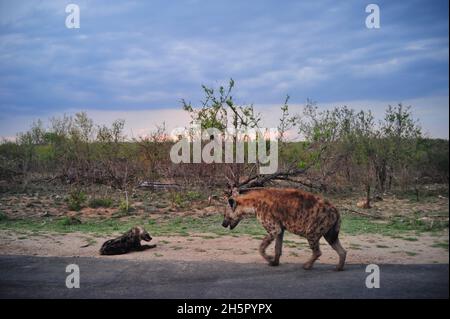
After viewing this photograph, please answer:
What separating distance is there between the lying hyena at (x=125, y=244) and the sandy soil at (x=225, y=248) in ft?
0.73

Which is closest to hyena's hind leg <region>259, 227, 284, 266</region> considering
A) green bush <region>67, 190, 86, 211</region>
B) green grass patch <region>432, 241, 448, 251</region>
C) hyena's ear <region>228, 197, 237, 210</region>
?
hyena's ear <region>228, 197, 237, 210</region>

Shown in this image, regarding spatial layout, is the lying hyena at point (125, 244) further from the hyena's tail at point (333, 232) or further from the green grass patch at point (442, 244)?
the green grass patch at point (442, 244)

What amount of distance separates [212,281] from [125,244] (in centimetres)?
333

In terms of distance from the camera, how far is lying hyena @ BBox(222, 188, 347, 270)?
7.96m

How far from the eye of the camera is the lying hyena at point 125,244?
9703 mm

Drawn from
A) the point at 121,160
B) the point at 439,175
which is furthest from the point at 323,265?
the point at 121,160

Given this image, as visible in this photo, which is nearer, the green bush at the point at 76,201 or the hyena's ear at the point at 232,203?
the hyena's ear at the point at 232,203

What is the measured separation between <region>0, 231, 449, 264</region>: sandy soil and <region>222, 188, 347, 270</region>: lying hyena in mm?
805

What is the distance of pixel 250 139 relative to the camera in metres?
17.7

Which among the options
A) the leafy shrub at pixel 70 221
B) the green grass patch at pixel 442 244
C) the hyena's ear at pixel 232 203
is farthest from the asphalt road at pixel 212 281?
the leafy shrub at pixel 70 221

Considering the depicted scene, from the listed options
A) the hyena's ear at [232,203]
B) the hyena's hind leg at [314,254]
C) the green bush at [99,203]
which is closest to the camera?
the hyena's hind leg at [314,254]

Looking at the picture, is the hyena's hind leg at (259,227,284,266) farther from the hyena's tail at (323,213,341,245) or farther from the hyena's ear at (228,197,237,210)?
the hyena's ear at (228,197,237,210)

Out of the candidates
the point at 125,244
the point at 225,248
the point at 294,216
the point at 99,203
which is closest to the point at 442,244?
the point at 294,216

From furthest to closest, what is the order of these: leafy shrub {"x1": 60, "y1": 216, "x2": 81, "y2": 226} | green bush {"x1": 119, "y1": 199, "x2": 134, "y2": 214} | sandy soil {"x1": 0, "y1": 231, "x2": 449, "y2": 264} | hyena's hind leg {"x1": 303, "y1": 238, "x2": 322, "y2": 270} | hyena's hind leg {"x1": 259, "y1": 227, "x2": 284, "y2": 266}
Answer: green bush {"x1": 119, "y1": 199, "x2": 134, "y2": 214} < leafy shrub {"x1": 60, "y1": 216, "x2": 81, "y2": 226} < sandy soil {"x1": 0, "y1": 231, "x2": 449, "y2": 264} < hyena's hind leg {"x1": 259, "y1": 227, "x2": 284, "y2": 266} < hyena's hind leg {"x1": 303, "y1": 238, "x2": 322, "y2": 270}
